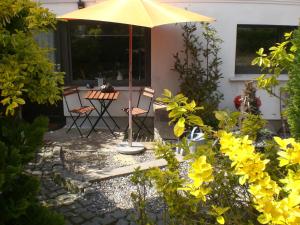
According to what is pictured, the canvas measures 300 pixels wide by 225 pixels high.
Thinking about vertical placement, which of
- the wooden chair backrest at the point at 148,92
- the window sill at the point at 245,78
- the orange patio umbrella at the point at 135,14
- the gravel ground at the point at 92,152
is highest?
the orange patio umbrella at the point at 135,14

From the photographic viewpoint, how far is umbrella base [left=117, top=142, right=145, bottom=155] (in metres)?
6.54

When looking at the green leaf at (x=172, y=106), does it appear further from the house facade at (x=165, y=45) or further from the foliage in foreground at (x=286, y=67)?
the house facade at (x=165, y=45)

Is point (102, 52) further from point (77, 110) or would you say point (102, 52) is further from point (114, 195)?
point (114, 195)

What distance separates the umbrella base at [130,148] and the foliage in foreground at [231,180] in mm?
3587

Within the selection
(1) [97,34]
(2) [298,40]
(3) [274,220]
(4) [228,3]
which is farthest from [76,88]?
(3) [274,220]

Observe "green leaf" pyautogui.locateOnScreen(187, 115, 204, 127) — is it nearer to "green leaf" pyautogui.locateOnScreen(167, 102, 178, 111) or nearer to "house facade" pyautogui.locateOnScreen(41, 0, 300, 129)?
"green leaf" pyautogui.locateOnScreen(167, 102, 178, 111)

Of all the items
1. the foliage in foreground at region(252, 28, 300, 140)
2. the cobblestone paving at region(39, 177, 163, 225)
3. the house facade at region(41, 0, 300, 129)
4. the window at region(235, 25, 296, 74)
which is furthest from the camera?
the window at region(235, 25, 296, 74)

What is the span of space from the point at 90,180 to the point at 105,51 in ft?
13.9

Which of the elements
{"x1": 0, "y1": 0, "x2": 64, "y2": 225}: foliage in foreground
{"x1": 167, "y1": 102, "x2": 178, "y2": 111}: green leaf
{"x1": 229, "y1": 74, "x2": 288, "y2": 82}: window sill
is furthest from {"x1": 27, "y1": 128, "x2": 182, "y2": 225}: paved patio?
{"x1": 229, "y1": 74, "x2": 288, "y2": 82}: window sill

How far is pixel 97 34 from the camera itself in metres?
8.42

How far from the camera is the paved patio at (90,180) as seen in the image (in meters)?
4.12

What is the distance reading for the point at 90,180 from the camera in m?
5.07

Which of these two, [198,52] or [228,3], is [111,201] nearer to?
[198,52]

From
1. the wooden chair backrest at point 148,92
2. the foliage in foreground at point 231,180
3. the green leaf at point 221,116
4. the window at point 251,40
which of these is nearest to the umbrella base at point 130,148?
the wooden chair backrest at point 148,92
